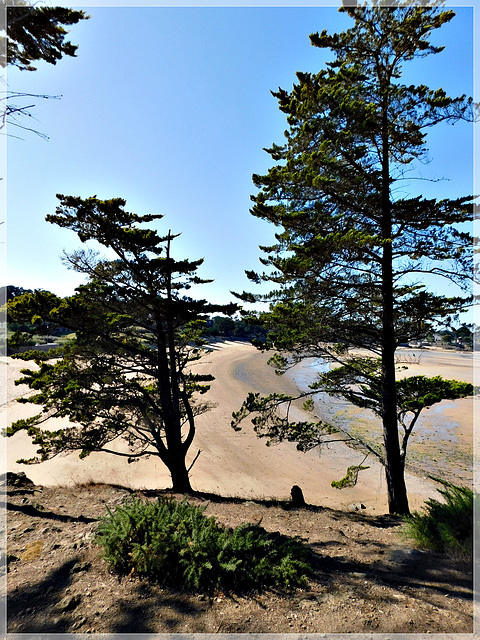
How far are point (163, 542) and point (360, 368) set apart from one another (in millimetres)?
7841

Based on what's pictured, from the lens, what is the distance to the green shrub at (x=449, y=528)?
5109mm

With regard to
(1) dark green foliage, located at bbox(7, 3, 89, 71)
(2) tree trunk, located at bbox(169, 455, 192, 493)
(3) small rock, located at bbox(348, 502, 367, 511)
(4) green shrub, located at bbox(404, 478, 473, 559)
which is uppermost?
(1) dark green foliage, located at bbox(7, 3, 89, 71)

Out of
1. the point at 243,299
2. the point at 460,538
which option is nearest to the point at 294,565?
the point at 460,538

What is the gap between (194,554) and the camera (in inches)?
169

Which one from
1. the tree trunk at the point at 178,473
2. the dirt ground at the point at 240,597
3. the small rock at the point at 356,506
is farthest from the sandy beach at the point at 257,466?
the dirt ground at the point at 240,597

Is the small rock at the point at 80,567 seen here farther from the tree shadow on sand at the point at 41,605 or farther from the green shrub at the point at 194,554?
the green shrub at the point at 194,554

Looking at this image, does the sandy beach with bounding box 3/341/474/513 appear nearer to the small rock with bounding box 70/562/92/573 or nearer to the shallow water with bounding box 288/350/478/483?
the shallow water with bounding box 288/350/478/483

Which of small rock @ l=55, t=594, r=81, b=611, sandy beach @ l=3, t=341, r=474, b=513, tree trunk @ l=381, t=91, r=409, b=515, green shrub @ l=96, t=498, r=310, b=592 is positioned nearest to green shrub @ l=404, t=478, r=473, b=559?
green shrub @ l=96, t=498, r=310, b=592

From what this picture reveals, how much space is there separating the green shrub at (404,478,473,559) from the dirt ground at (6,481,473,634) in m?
0.24

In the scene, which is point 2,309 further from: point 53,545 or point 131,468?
point 131,468

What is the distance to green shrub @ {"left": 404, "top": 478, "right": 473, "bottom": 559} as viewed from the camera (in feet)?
16.8

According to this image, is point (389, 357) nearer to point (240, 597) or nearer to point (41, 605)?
point (240, 597)

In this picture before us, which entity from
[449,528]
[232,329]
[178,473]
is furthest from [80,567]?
[232,329]

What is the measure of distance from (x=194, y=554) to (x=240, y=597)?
781 mm
